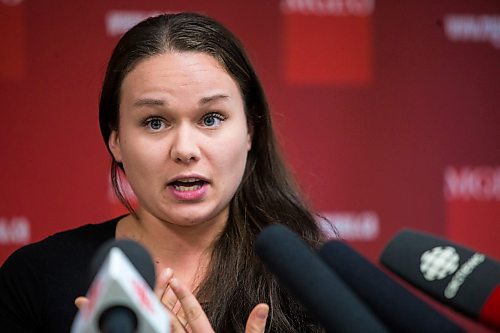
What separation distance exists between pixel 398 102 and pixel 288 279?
1.91 m

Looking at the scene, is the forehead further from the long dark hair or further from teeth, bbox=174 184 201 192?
teeth, bbox=174 184 201 192

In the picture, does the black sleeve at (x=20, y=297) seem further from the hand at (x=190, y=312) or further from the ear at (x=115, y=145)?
the hand at (x=190, y=312)

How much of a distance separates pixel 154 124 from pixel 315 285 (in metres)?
0.81

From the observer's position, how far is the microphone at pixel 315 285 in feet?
2.48

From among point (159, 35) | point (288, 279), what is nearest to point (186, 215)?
point (159, 35)

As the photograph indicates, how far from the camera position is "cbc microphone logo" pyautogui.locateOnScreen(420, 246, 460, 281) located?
0.81 meters

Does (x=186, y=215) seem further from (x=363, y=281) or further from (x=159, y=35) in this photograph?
(x=363, y=281)

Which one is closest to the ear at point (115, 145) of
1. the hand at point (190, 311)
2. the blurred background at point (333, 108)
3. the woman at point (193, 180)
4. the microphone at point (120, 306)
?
the woman at point (193, 180)

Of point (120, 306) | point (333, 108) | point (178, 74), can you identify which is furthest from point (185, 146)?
point (333, 108)

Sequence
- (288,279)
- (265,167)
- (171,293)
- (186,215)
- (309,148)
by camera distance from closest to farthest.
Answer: (288,279)
(171,293)
(186,215)
(265,167)
(309,148)

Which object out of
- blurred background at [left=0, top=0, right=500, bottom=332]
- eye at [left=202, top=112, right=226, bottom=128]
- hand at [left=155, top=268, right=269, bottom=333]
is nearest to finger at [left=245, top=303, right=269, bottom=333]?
hand at [left=155, top=268, right=269, bottom=333]

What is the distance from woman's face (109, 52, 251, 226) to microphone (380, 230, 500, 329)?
0.66 m

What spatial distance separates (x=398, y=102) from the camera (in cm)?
263

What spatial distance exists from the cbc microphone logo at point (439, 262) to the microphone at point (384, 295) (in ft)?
0.14
